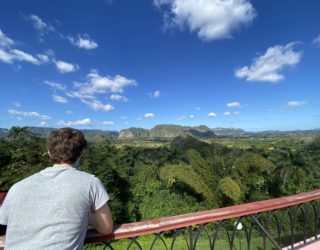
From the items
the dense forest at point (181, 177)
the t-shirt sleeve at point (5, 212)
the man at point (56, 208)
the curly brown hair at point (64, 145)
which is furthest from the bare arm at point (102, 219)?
the dense forest at point (181, 177)

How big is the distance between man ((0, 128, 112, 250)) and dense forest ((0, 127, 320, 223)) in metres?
13.0

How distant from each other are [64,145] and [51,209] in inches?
13.7

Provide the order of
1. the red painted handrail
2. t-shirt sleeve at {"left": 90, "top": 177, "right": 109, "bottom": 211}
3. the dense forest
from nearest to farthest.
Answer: t-shirt sleeve at {"left": 90, "top": 177, "right": 109, "bottom": 211}, the red painted handrail, the dense forest

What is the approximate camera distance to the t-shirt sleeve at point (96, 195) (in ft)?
5.10

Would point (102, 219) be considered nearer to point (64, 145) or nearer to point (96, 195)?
point (96, 195)

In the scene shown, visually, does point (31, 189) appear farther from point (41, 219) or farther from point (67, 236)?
point (67, 236)

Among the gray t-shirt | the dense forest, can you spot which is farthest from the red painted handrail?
the dense forest

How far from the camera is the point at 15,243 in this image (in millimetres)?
1459

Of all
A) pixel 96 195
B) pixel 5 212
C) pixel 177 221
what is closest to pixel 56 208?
pixel 96 195

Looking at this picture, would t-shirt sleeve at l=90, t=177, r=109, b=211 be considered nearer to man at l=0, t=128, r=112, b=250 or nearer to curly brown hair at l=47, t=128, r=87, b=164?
man at l=0, t=128, r=112, b=250

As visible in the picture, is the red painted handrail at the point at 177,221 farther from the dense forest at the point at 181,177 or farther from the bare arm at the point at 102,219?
the dense forest at the point at 181,177

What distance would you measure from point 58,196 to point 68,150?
0.87ft

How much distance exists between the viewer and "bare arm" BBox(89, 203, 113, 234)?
160cm

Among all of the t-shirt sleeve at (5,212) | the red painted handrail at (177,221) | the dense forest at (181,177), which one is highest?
the t-shirt sleeve at (5,212)
